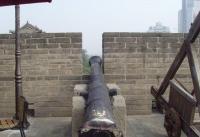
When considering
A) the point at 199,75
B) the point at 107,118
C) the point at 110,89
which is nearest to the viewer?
the point at 107,118

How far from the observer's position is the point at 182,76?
31.4 ft

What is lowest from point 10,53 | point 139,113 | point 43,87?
point 139,113

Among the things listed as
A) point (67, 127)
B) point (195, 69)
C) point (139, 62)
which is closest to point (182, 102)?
point (195, 69)

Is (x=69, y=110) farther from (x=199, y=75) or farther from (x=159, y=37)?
(x=199, y=75)

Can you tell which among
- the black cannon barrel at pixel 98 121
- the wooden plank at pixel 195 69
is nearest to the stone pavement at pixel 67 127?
the wooden plank at pixel 195 69

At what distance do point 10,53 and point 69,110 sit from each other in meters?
1.75

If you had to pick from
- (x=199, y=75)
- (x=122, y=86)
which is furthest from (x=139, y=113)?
(x=199, y=75)

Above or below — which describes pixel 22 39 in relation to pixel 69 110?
above

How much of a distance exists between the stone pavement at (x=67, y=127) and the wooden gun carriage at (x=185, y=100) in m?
0.79

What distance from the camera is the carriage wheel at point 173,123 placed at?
6.44m

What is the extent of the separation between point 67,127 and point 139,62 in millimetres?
2247

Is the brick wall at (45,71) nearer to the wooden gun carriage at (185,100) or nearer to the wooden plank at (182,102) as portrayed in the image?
the wooden gun carriage at (185,100)

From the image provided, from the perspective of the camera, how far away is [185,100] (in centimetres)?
617

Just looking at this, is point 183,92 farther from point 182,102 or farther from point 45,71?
point 45,71
